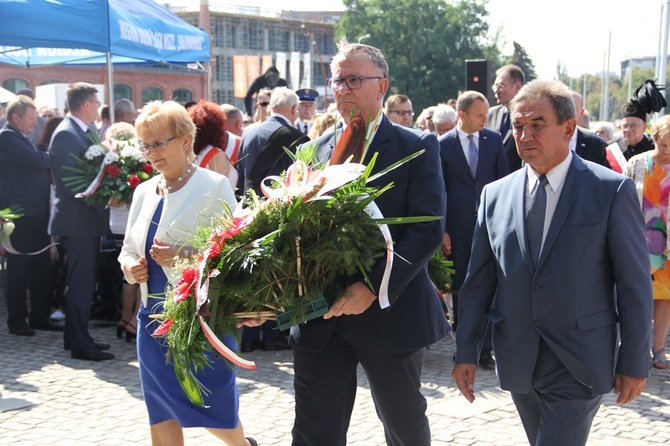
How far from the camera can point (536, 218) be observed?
12.2 ft

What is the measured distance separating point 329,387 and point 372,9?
77374mm

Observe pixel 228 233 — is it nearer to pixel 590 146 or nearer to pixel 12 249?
pixel 590 146

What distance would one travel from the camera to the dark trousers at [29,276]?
901 centimetres

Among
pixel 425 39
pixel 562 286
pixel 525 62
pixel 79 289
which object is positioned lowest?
pixel 79 289

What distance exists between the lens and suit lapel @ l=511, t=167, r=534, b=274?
3.68 meters

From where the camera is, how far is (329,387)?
402 cm

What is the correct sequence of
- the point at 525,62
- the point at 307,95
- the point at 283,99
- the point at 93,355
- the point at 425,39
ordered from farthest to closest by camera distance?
1. the point at 425,39
2. the point at 525,62
3. the point at 307,95
4. the point at 283,99
5. the point at 93,355

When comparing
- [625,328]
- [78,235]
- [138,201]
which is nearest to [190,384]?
[138,201]

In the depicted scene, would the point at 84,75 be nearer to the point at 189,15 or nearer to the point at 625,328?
the point at 189,15

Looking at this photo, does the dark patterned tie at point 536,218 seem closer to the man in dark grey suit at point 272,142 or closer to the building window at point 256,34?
the man in dark grey suit at point 272,142

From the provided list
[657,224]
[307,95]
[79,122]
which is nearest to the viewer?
[657,224]

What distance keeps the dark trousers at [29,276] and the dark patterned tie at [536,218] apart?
21.5ft

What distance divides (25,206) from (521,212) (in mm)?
6518

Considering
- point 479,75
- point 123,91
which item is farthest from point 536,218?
point 123,91
